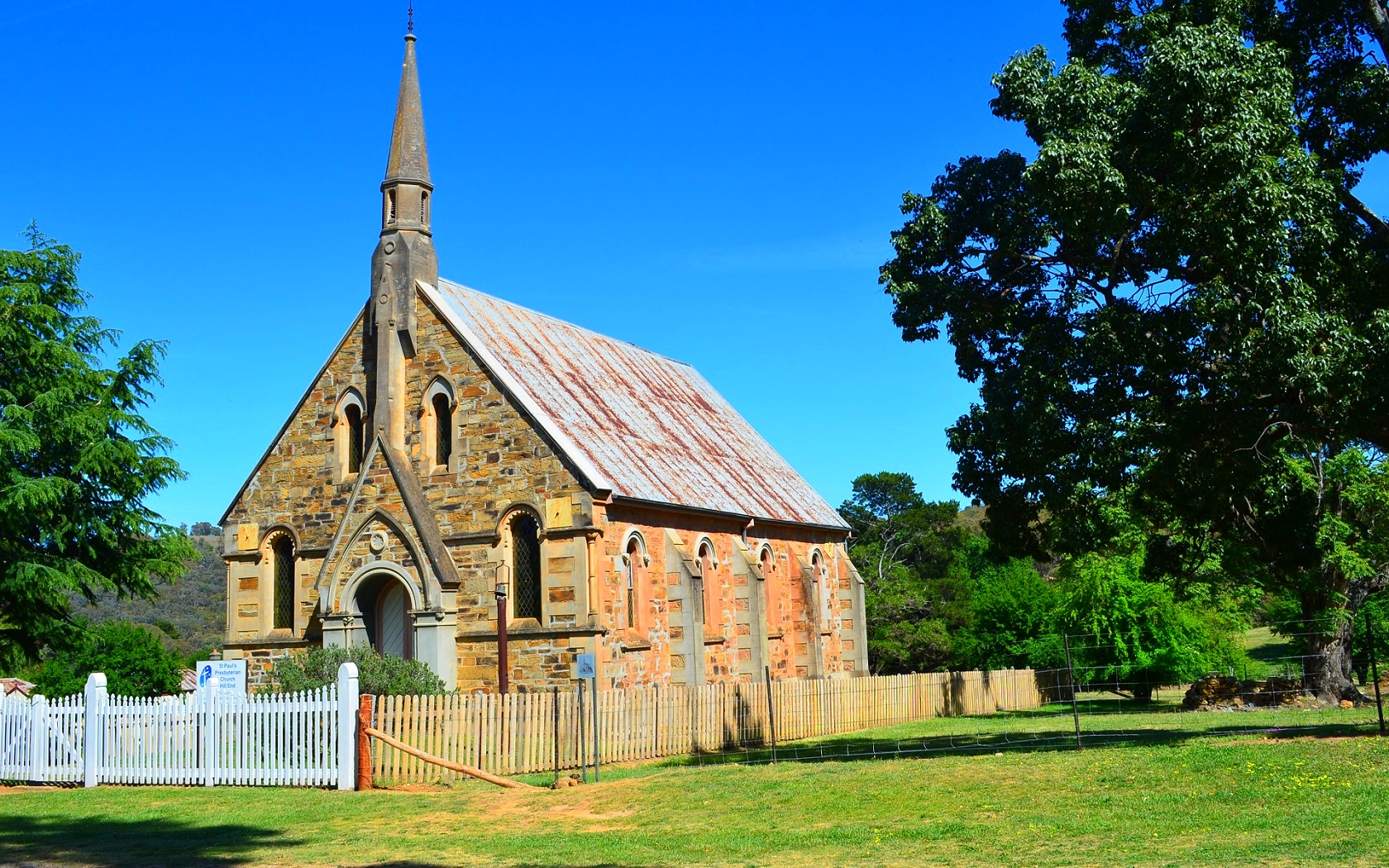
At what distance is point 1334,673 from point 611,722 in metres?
19.4

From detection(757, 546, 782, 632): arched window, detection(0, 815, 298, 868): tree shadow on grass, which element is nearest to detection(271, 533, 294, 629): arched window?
detection(757, 546, 782, 632): arched window

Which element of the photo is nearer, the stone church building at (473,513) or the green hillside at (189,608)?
the stone church building at (473,513)

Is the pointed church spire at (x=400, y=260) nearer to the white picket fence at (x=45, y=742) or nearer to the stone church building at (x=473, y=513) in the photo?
the stone church building at (x=473, y=513)

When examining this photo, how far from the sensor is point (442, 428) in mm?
28781

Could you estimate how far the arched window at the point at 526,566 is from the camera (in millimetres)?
26781

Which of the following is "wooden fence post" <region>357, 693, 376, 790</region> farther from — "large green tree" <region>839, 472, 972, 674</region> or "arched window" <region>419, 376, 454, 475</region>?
"large green tree" <region>839, 472, 972, 674</region>

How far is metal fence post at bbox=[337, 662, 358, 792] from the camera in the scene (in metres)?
19.2

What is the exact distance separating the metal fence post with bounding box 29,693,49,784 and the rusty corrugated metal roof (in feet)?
35.1

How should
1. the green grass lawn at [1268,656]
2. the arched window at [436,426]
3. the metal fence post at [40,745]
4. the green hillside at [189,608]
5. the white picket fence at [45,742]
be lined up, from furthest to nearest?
the green hillside at [189,608] < the green grass lawn at [1268,656] < the arched window at [436,426] < the metal fence post at [40,745] < the white picket fence at [45,742]

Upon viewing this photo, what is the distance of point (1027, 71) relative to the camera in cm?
1978

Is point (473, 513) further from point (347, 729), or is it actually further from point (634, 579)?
point (347, 729)

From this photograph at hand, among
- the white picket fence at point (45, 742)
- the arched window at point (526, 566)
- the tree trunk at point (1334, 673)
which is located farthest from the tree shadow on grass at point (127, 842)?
the tree trunk at point (1334, 673)

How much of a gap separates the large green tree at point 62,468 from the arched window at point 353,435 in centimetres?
753

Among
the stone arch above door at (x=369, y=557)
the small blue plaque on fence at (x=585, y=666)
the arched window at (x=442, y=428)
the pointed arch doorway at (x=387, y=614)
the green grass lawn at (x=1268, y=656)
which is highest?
the arched window at (x=442, y=428)
